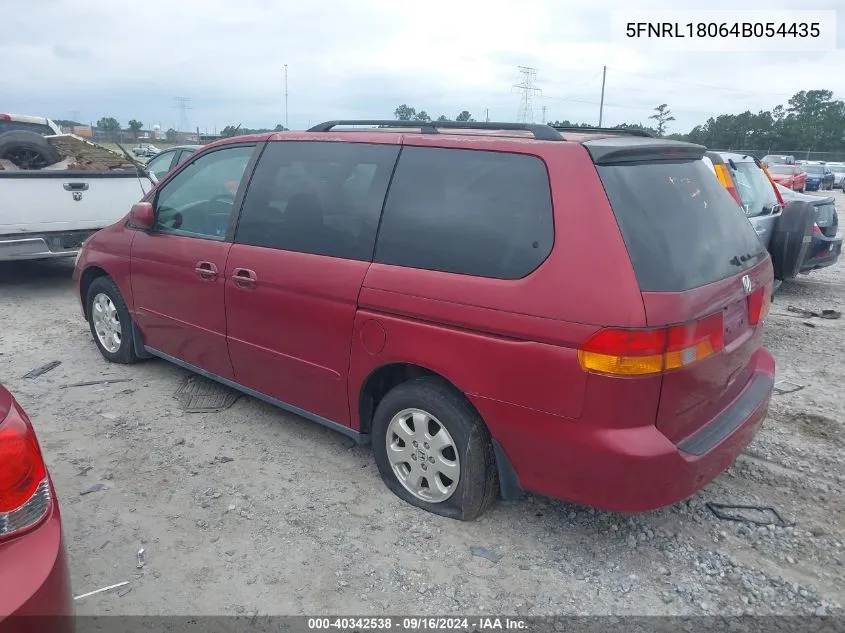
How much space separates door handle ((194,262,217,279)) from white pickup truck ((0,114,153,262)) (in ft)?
13.2

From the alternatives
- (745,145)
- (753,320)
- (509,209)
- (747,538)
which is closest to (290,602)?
(509,209)

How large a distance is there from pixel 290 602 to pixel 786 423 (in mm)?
3336

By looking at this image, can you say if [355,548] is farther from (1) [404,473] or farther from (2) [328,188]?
(2) [328,188]

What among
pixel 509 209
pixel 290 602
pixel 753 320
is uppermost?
pixel 509 209

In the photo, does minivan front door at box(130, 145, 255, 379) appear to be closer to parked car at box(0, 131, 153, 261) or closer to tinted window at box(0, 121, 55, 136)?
parked car at box(0, 131, 153, 261)

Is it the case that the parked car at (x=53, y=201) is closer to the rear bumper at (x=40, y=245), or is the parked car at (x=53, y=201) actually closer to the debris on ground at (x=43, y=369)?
the rear bumper at (x=40, y=245)

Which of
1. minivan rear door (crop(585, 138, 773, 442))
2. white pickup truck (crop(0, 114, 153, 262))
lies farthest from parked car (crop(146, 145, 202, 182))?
minivan rear door (crop(585, 138, 773, 442))

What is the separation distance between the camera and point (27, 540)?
180 cm

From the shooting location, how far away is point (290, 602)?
2.60 metres

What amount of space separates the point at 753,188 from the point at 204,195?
19.7 ft

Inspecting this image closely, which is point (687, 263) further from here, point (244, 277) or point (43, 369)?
point (43, 369)

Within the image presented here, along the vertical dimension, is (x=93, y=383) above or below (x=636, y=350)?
below

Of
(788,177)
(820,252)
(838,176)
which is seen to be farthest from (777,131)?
(820,252)

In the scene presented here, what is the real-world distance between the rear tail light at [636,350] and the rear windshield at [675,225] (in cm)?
17
